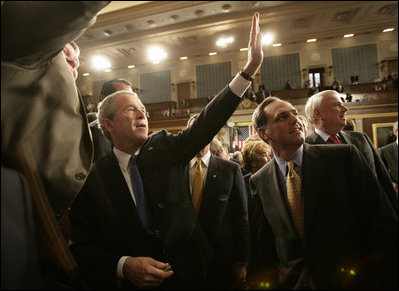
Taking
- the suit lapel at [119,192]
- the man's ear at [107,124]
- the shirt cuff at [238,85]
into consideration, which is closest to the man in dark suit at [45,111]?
the suit lapel at [119,192]

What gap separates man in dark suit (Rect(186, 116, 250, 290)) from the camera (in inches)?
39.6

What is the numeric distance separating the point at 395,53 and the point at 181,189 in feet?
29.2

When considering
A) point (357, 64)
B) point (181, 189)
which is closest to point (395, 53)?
point (357, 64)

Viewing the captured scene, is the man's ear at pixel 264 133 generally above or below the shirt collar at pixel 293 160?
above

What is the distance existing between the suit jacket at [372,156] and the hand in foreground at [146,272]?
0.87 meters

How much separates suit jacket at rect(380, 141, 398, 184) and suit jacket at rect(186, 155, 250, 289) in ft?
4.44

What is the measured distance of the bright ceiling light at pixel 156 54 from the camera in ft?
28.3

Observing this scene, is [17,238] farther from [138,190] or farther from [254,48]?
[254,48]

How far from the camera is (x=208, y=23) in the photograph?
638 cm

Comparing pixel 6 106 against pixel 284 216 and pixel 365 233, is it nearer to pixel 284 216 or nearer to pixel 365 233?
pixel 284 216

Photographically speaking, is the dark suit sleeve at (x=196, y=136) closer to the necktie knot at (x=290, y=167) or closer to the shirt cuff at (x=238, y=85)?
the shirt cuff at (x=238, y=85)

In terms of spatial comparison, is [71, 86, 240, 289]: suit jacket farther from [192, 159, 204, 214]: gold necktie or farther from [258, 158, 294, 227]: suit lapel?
[258, 158, 294, 227]: suit lapel

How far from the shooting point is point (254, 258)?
1033 mm

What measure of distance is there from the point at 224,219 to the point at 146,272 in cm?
43
